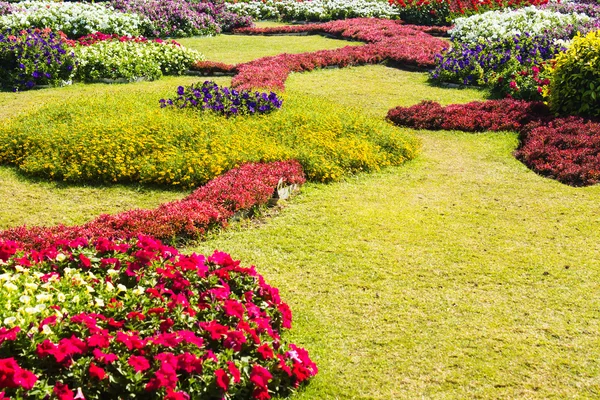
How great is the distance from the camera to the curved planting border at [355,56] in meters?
14.3

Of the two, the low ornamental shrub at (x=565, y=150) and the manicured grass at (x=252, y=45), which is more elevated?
the low ornamental shrub at (x=565, y=150)

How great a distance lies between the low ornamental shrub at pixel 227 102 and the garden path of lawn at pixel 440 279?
2.68 m

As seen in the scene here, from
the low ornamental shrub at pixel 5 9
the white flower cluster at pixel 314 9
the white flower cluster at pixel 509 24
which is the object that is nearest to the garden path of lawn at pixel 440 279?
the white flower cluster at pixel 509 24

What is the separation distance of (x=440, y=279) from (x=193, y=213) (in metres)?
2.58

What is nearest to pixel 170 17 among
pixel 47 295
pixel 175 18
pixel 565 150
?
pixel 175 18

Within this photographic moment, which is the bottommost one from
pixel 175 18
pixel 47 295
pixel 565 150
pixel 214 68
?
pixel 214 68

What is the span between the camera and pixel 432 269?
248 inches

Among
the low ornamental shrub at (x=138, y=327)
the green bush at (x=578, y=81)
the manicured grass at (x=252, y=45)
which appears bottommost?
the manicured grass at (x=252, y=45)

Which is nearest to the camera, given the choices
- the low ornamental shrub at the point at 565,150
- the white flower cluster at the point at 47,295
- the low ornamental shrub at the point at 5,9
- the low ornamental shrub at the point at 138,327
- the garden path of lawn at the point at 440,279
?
the low ornamental shrub at the point at 138,327

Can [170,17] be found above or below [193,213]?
below

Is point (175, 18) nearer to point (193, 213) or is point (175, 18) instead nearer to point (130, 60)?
point (130, 60)

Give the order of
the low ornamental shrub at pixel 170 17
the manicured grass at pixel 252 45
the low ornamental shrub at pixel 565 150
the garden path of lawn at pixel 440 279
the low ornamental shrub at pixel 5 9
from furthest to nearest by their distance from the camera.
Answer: the low ornamental shrub at pixel 170 17, the low ornamental shrub at pixel 5 9, the manicured grass at pixel 252 45, the low ornamental shrub at pixel 565 150, the garden path of lawn at pixel 440 279

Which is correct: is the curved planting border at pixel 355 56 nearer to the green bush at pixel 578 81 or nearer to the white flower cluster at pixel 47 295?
the green bush at pixel 578 81

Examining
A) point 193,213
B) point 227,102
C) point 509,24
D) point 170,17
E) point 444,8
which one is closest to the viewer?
point 193,213
